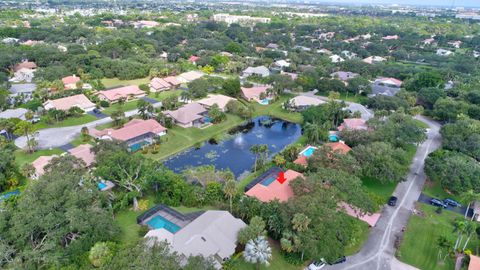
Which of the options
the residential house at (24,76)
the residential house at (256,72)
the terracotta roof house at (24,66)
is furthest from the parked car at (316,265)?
the terracotta roof house at (24,66)

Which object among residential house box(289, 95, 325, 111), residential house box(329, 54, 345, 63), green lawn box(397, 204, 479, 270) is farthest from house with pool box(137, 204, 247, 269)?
residential house box(329, 54, 345, 63)

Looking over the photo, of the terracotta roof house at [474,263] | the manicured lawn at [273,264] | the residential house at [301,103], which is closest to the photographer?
the terracotta roof house at [474,263]

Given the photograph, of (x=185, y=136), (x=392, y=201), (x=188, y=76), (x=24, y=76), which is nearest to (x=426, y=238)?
(x=392, y=201)

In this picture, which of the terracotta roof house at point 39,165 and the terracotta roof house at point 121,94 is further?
the terracotta roof house at point 121,94

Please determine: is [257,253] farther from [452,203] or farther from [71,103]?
[71,103]

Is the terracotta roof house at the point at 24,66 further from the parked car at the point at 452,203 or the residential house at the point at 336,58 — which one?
the parked car at the point at 452,203
